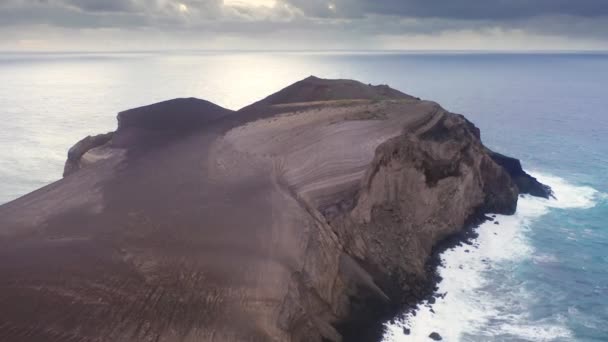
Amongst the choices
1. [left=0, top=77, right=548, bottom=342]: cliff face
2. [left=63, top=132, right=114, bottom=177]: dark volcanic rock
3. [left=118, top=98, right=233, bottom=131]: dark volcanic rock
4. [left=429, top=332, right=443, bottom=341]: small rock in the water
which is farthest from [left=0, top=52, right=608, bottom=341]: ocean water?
[left=118, top=98, right=233, bottom=131]: dark volcanic rock

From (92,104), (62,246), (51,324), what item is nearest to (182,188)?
(62,246)

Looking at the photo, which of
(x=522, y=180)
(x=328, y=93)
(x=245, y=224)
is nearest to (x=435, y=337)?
(x=245, y=224)

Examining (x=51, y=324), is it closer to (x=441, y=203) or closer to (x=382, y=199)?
(x=382, y=199)

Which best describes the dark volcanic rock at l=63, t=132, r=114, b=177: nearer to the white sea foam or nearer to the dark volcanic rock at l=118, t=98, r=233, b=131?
the dark volcanic rock at l=118, t=98, r=233, b=131

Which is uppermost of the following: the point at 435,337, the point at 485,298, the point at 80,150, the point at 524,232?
the point at 80,150

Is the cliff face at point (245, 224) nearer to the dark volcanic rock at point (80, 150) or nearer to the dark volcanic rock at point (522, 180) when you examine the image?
the dark volcanic rock at point (80, 150)

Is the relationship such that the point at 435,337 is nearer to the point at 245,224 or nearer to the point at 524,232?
the point at 245,224

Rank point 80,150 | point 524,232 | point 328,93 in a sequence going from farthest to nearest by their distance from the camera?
point 328,93 → point 80,150 → point 524,232
